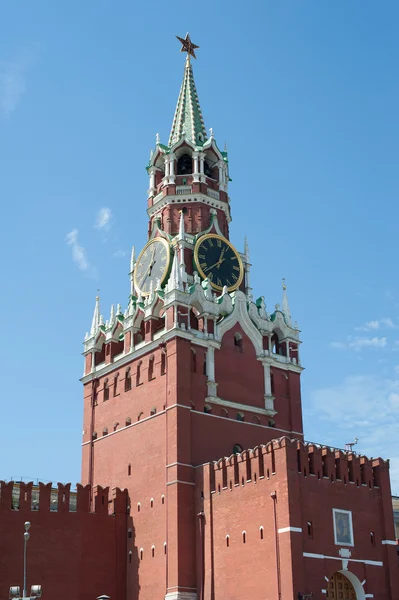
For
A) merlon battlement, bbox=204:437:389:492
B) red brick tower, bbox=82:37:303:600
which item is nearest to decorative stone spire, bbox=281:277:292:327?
red brick tower, bbox=82:37:303:600

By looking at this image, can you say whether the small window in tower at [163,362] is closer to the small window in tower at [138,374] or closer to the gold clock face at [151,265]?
the small window in tower at [138,374]

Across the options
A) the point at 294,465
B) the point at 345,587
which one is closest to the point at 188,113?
the point at 294,465

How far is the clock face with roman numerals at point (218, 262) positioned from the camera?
58000 millimetres

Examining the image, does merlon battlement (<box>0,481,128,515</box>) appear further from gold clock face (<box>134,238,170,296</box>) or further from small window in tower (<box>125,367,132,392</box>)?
gold clock face (<box>134,238,170,296</box>)

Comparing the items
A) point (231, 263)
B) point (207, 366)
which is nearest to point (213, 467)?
point (207, 366)

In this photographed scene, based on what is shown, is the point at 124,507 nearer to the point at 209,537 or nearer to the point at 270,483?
the point at 209,537

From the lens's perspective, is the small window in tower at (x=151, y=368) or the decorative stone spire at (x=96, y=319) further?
the decorative stone spire at (x=96, y=319)

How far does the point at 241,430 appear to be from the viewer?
53.3 m

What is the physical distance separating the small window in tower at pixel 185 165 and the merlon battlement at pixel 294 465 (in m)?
23.5

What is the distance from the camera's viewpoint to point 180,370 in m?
51.4

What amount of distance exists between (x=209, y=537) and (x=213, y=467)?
146 inches

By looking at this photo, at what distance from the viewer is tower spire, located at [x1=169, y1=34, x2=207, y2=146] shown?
6397cm

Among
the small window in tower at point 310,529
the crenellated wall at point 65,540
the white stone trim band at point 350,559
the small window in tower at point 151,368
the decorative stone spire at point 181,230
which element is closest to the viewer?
the white stone trim band at point 350,559

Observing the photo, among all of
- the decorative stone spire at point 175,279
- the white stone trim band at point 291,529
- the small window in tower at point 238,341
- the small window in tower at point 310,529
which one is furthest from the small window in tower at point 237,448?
the decorative stone spire at point 175,279
